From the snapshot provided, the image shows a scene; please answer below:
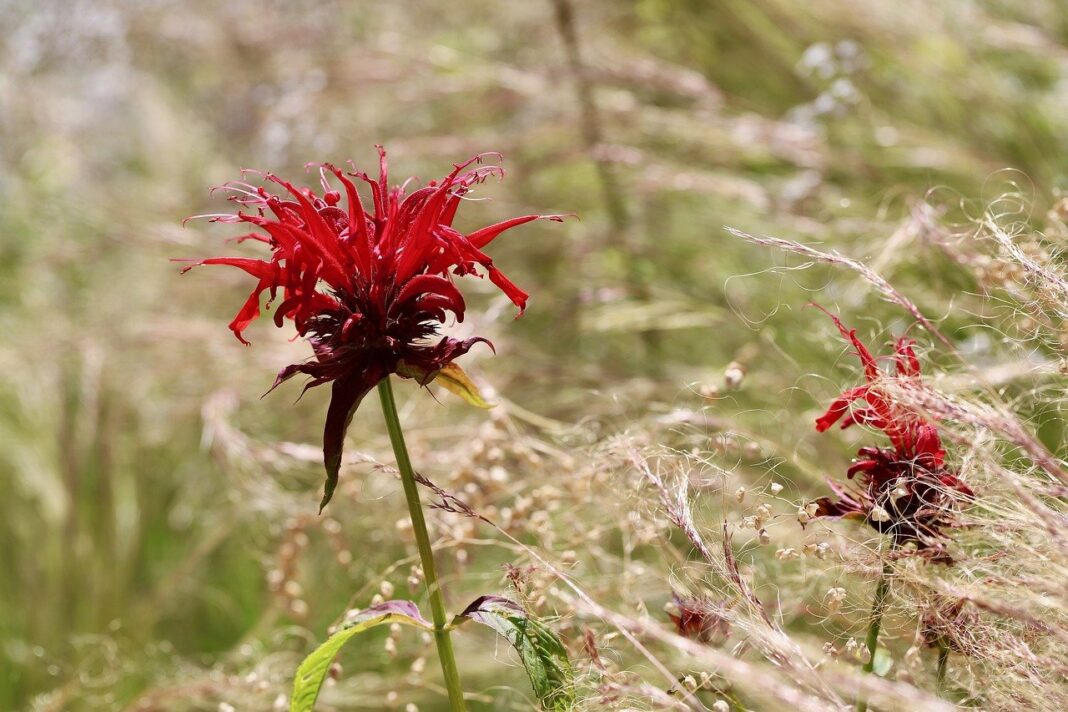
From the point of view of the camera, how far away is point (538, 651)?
22.6 inches

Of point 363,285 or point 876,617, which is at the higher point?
point 363,285

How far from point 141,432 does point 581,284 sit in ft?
3.17

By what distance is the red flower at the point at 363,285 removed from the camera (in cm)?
59

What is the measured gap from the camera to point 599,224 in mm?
1920

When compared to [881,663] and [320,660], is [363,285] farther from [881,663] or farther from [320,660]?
[881,663]

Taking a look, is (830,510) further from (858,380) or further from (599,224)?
(599,224)

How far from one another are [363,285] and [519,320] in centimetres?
112

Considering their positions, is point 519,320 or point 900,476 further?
point 519,320

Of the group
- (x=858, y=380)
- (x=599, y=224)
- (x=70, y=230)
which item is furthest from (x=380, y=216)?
(x=70, y=230)

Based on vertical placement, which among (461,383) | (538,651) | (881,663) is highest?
(461,383)

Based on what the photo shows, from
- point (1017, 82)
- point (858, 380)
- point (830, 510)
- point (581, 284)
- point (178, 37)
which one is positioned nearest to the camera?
point (830, 510)

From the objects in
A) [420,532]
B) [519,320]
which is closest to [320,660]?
[420,532]

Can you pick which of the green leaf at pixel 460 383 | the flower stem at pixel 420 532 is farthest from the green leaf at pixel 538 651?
the green leaf at pixel 460 383

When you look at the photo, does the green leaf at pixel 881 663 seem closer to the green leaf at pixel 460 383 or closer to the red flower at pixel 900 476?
the red flower at pixel 900 476
